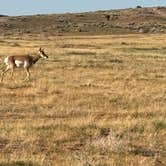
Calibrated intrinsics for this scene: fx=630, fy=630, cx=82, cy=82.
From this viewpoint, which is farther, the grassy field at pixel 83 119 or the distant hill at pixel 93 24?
the distant hill at pixel 93 24

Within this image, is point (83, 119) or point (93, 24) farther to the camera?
point (93, 24)

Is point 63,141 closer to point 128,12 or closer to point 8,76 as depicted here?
point 8,76

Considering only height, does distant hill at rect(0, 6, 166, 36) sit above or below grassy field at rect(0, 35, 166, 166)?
below

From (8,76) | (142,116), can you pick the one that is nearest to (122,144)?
(142,116)

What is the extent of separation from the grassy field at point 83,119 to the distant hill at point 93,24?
219ft

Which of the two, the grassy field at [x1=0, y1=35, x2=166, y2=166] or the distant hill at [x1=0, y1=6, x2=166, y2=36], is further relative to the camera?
the distant hill at [x1=0, y1=6, x2=166, y2=36]

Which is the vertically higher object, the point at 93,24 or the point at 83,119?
the point at 83,119

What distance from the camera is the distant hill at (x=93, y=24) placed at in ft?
330

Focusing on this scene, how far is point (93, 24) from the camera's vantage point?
113 metres

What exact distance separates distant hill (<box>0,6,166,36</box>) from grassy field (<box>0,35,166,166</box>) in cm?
6686

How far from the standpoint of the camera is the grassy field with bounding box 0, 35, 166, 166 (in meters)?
11.2

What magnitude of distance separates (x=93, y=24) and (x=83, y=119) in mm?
97895

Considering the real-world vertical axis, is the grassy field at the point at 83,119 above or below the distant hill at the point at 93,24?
above

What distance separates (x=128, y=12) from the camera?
142 metres
